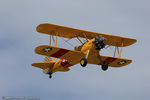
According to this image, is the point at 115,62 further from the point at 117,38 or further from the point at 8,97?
the point at 8,97

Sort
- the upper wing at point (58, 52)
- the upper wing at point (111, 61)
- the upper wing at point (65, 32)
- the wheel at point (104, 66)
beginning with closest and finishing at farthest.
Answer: the upper wing at point (58, 52) < the upper wing at point (65, 32) < the wheel at point (104, 66) < the upper wing at point (111, 61)

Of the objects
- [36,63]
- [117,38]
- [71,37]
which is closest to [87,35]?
[71,37]

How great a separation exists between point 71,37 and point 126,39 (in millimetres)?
4374

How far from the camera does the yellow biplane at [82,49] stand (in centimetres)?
2184

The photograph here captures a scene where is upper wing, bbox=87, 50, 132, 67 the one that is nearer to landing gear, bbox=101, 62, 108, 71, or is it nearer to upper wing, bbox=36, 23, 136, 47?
landing gear, bbox=101, 62, 108, 71

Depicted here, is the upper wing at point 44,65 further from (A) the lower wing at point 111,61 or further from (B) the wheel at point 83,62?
(B) the wheel at point 83,62

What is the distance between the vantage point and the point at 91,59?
24.2 meters

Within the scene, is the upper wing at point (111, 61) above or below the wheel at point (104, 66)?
above

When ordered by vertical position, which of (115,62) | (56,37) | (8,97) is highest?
(56,37)

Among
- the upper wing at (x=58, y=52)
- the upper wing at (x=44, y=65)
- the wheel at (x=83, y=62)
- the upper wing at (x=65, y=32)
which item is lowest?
the upper wing at (x=44, y=65)

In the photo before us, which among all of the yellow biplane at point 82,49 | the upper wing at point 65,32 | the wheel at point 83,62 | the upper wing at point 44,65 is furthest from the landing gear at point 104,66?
the upper wing at point 44,65

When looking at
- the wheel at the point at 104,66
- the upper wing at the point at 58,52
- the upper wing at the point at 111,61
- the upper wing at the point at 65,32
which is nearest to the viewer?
the upper wing at the point at 58,52

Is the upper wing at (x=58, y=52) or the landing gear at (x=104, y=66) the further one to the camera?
the landing gear at (x=104, y=66)

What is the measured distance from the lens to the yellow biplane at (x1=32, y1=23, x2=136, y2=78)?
71.7 feet
